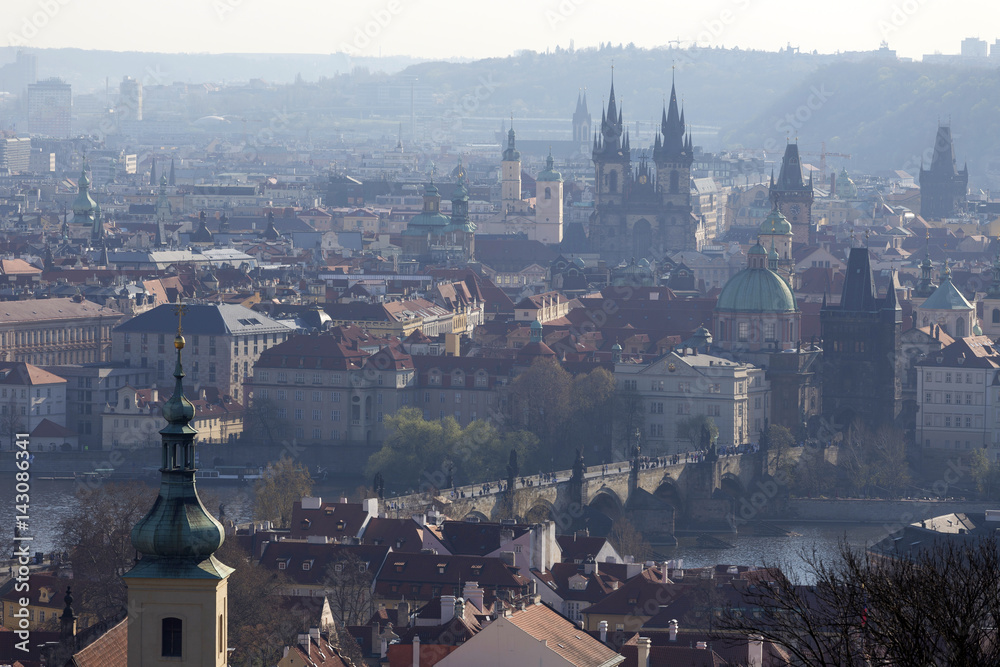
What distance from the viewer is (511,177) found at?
572 ft

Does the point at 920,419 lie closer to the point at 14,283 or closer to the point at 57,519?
the point at 57,519

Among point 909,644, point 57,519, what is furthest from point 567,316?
point 909,644

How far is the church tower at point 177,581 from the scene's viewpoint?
1037 inches

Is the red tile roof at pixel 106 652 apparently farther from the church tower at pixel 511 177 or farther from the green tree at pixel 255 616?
the church tower at pixel 511 177

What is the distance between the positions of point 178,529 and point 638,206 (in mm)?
122058

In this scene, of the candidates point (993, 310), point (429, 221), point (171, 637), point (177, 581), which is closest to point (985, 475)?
point (993, 310)

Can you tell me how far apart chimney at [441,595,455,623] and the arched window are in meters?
17.2

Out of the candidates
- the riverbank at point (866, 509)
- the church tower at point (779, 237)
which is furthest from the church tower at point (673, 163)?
the riverbank at point (866, 509)

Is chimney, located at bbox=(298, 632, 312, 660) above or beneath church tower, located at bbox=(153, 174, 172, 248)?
beneath

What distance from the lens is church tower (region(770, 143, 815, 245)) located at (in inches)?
5468

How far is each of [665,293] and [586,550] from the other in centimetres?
5605

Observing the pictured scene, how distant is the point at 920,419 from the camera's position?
283ft

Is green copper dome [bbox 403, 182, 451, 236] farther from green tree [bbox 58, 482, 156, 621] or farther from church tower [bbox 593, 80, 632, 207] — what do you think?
green tree [bbox 58, 482, 156, 621]

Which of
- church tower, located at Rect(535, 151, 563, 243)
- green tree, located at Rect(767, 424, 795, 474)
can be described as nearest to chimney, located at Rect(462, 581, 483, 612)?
green tree, located at Rect(767, 424, 795, 474)
